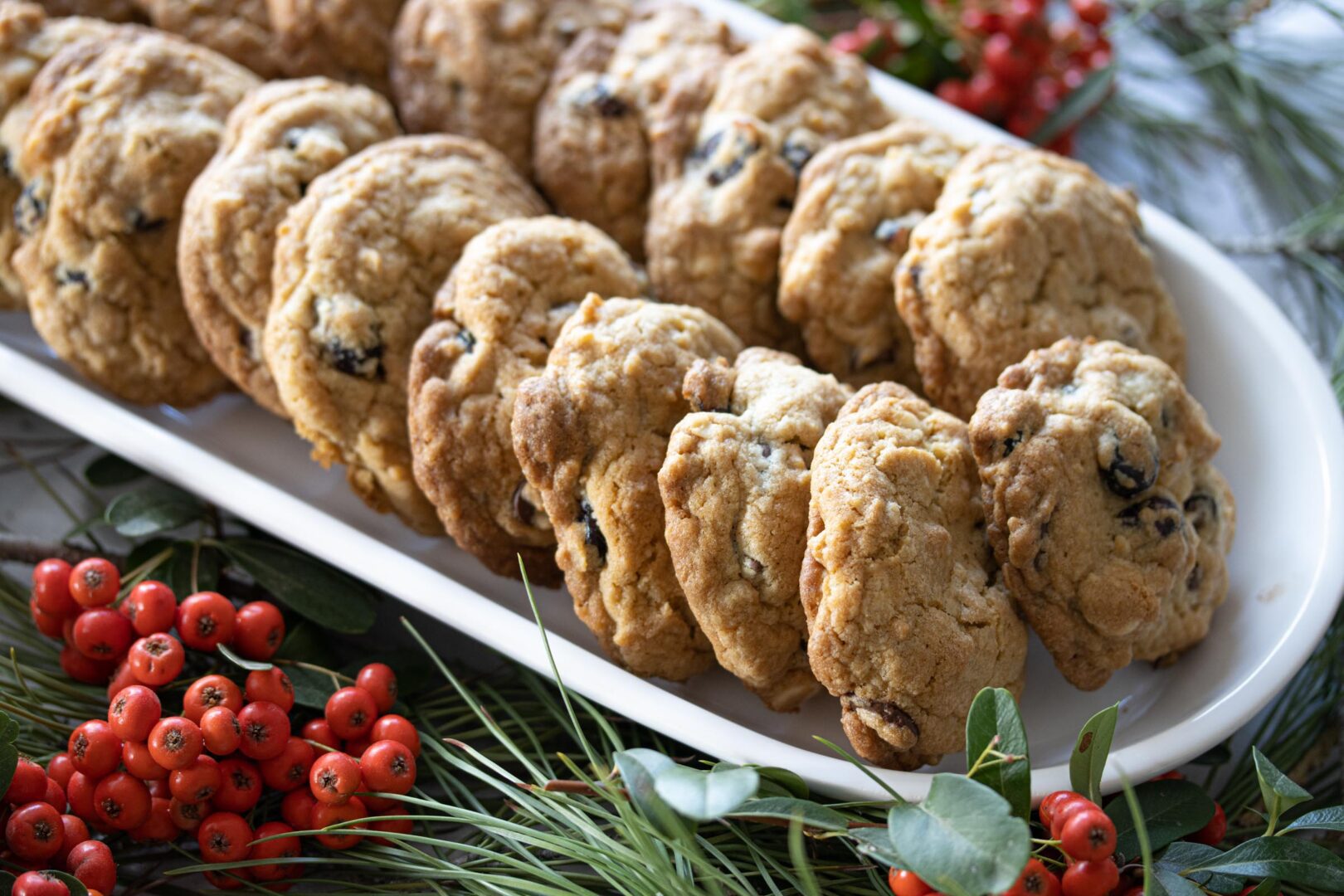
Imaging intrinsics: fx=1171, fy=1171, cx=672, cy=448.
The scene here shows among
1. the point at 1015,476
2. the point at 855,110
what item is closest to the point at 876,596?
the point at 1015,476

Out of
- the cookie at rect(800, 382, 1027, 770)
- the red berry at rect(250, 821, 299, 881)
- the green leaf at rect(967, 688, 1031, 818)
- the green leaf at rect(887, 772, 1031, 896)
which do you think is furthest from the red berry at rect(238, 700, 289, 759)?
the green leaf at rect(967, 688, 1031, 818)

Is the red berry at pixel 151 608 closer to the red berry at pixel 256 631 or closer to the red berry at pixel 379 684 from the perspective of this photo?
the red berry at pixel 256 631

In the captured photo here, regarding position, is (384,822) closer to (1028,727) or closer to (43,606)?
(43,606)

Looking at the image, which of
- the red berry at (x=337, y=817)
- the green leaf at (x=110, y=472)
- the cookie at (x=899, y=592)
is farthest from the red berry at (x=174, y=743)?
the cookie at (x=899, y=592)

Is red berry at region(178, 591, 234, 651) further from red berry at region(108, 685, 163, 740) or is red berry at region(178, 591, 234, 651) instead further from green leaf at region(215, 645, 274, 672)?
red berry at region(108, 685, 163, 740)

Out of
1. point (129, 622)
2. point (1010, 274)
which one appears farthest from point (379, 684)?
point (1010, 274)
